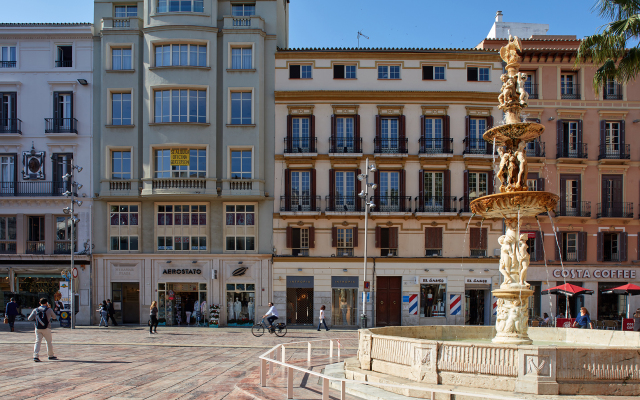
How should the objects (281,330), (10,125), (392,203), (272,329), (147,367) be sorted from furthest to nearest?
1. (10,125)
2. (392,203)
3. (281,330)
4. (272,329)
5. (147,367)

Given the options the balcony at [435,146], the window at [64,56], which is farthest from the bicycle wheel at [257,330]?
the window at [64,56]

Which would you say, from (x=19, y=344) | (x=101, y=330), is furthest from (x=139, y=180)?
(x=19, y=344)

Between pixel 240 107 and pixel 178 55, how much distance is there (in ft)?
16.9

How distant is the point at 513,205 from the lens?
51.1ft

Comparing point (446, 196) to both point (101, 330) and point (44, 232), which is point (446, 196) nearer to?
point (101, 330)

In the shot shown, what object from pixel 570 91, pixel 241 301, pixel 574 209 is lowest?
pixel 241 301

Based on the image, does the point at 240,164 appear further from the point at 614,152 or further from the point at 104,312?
the point at 614,152

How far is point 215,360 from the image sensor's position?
18.9 m

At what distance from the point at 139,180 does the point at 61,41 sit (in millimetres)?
11050

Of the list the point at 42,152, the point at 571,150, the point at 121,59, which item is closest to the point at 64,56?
the point at 121,59

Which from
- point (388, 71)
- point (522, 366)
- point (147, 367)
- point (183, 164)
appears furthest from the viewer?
point (388, 71)

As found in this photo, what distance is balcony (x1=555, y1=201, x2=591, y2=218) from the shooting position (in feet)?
121

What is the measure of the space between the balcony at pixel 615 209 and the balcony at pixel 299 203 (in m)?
18.8

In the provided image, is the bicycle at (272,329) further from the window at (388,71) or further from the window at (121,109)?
the window at (388,71)
